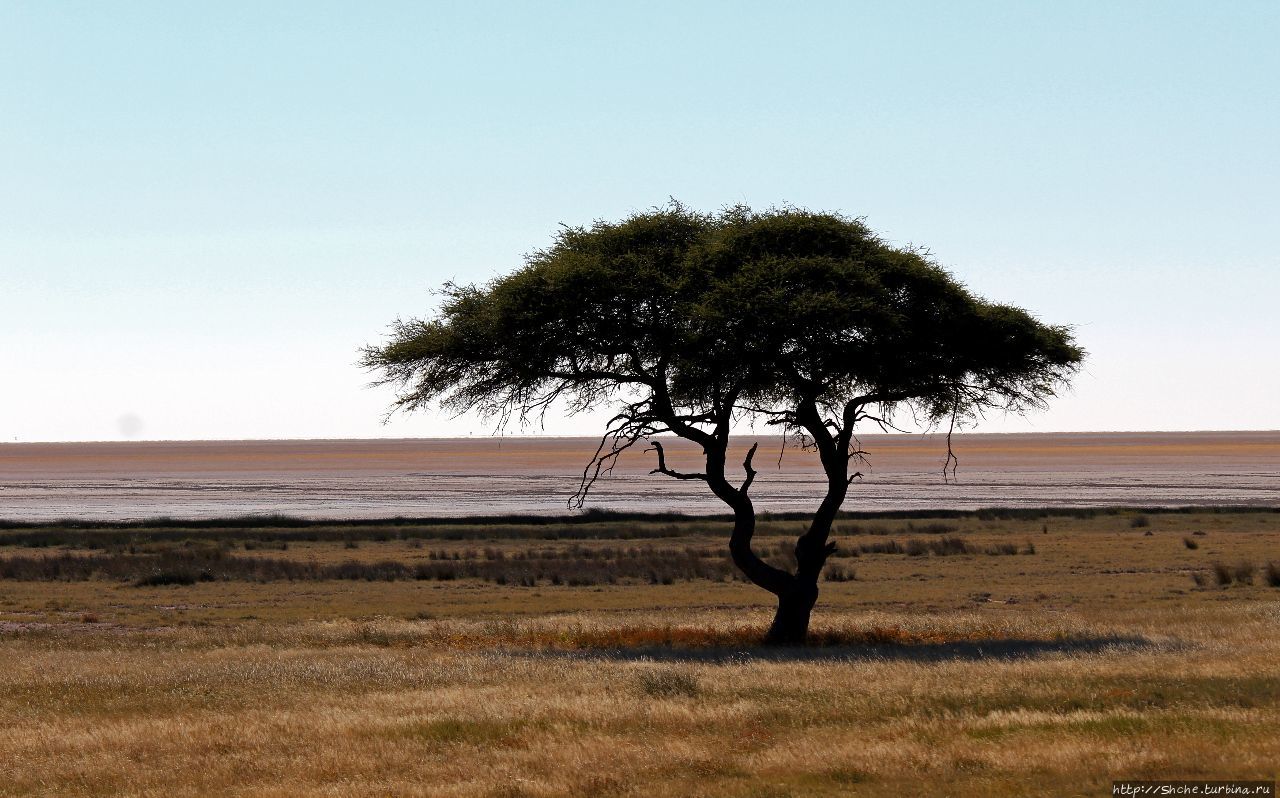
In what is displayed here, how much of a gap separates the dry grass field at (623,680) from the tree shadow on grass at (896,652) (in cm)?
14

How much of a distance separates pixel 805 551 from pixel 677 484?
11138 cm

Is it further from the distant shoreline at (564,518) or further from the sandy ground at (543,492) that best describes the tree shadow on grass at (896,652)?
the sandy ground at (543,492)

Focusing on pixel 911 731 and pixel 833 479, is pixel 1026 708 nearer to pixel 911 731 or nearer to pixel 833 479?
pixel 911 731

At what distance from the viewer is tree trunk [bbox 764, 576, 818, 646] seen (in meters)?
27.5

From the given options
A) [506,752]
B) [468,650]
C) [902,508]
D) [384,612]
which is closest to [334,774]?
[506,752]

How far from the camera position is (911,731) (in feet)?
52.3

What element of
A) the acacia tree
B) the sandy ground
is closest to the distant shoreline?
the sandy ground

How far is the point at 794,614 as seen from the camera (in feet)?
90.6

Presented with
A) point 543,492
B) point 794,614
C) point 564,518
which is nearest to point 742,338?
point 794,614

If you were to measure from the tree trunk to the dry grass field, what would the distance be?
21.9 inches

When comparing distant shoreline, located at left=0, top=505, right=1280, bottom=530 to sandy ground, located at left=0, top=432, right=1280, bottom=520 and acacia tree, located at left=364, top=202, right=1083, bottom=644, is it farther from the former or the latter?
acacia tree, located at left=364, top=202, right=1083, bottom=644

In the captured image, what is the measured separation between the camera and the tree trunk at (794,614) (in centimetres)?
2750

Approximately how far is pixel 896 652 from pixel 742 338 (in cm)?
664

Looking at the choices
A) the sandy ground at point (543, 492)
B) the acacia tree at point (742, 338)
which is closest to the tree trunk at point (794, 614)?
the acacia tree at point (742, 338)
